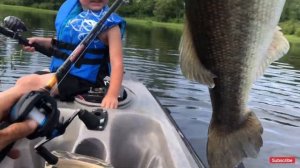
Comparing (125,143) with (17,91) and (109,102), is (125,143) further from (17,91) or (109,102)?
(17,91)

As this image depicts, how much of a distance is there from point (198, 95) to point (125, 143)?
319 inches

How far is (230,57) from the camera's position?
5.08ft

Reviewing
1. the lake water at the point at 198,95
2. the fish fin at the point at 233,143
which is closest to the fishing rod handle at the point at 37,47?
the lake water at the point at 198,95

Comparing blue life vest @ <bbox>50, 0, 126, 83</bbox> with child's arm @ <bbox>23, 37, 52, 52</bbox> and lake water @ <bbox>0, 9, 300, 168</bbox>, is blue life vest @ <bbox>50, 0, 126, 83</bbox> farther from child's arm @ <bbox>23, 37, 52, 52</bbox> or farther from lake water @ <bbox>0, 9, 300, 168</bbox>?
lake water @ <bbox>0, 9, 300, 168</bbox>

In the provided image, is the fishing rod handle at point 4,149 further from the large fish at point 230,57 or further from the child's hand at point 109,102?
the large fish at point 230,57

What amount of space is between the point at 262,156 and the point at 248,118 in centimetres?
611

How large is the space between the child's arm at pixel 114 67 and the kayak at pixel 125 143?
0.42ft

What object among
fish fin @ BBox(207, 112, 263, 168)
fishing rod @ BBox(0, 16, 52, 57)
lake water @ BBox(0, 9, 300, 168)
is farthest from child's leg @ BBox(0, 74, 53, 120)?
lake water @ BBox(0, 9, 300, 168)

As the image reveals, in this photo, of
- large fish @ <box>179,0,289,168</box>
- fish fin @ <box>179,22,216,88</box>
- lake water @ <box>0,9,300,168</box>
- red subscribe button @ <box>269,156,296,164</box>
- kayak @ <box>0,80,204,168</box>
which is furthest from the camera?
lake water @ <box>0,9,300,168</box>

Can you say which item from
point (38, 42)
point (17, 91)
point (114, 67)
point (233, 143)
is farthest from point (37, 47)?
point (233, 143)

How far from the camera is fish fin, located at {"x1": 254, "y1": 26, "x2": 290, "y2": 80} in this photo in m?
1.60

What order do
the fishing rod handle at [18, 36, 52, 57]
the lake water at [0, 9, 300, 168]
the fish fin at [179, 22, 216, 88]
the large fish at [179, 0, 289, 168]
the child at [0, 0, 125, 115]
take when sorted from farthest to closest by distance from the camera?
1. the lake water at [0, 9, 300, 168]
2. the fishing rod handle at [18, 36, 52, 57]
3. the child at [0, 0, 125, 115]
4. the fish fin at [179, 22, 216, 88]
5. the large fish at [179, 0, 289, 168]

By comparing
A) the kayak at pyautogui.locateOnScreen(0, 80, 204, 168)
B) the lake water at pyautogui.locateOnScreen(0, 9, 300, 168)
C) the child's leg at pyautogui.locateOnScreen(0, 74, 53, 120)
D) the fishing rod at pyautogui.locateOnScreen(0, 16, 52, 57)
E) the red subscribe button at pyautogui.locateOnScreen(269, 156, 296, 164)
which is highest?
the fishing rod at pyautogui.locateOnScreen(0, 16, 52, 57)

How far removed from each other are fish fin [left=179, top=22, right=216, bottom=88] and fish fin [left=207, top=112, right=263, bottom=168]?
299 millimetres
